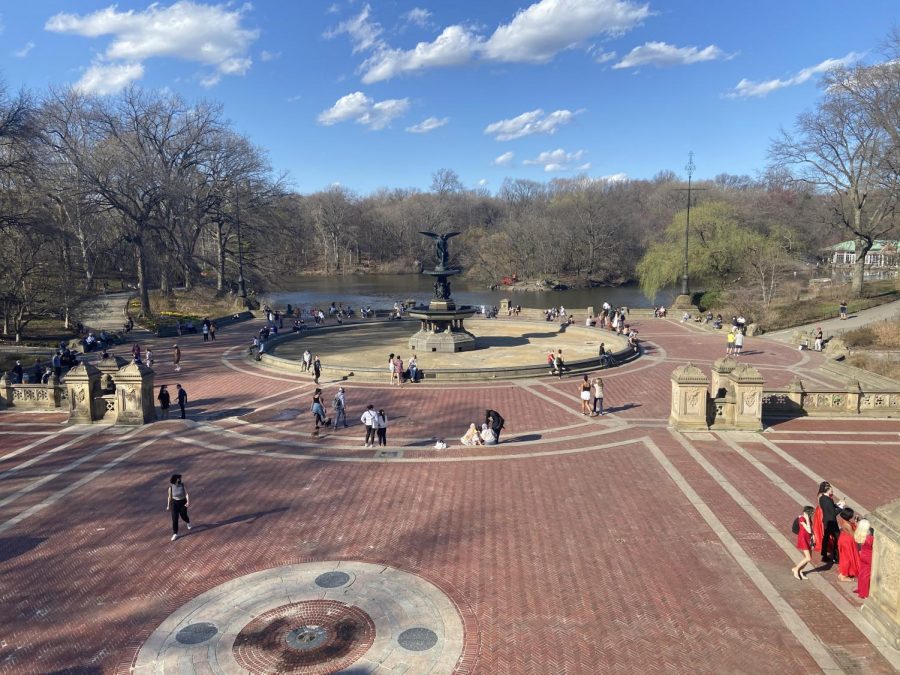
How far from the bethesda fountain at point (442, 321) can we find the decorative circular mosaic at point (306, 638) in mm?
21704

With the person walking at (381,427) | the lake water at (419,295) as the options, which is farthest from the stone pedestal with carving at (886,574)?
the lake water at (419,295)

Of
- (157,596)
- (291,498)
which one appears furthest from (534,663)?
(291,498)

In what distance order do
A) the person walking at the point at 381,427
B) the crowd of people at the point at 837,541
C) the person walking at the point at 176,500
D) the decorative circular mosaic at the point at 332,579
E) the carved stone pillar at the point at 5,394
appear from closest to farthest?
the crowd of people at the point at 837,541 < the decorative circular mosaic at the point at 332,579 < the person walking at the point at 176,500 < the person walking at the point at 381,427 < the carved stone pillar at the point at 5,394

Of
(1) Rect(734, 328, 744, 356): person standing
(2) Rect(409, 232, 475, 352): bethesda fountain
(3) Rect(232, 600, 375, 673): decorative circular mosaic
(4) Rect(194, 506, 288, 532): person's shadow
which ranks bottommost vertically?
(3) Rect(232, 600, 375, 673): decorative circular mosaic

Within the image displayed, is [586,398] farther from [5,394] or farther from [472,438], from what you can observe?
[5,394]

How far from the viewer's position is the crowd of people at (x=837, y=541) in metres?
8.95

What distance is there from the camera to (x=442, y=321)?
31.0 meters

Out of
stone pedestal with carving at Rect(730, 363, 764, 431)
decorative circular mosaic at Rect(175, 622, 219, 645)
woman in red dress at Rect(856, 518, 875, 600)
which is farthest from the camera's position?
stone pedestal with carving at Rect(730, 363, 764, 431)

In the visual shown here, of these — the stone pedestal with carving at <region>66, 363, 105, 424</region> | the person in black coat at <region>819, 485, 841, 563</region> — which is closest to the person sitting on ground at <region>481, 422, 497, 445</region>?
the person in black coat at <region>819, 485, 841, 563</region>

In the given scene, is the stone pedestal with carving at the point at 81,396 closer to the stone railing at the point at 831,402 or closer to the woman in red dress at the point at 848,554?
the woman in red dress at the point at 848,554

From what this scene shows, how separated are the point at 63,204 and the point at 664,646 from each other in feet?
171

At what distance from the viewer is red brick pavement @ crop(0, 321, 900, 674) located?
8.05 meters

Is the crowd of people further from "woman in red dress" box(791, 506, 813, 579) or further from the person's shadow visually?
the person's shadow

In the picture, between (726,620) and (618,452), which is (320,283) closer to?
(618,452)
